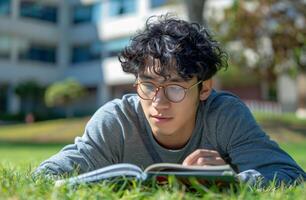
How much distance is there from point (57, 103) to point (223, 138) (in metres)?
28.3

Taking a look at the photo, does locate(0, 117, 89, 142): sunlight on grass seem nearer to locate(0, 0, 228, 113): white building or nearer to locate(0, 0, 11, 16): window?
locate(0, 0, 228, 113): white building

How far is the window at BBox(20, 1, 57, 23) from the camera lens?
35.0 meters

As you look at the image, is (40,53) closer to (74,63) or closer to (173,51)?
(74,63)

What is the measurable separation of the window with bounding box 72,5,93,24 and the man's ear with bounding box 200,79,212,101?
3422 centimetres

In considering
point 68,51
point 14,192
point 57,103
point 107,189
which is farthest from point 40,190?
point 68,51

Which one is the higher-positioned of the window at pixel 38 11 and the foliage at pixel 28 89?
the window at pixel 38 11

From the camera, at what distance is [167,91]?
249 cm

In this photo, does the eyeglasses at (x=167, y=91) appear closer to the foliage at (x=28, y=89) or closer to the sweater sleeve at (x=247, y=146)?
the sweater sleeve at (x=247, y=146)

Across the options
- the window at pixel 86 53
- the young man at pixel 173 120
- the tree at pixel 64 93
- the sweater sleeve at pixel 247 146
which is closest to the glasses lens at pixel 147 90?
the young man at pixel 173 120

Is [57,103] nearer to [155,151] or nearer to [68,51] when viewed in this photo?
[68,51]

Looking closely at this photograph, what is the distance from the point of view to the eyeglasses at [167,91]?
98.1 inches

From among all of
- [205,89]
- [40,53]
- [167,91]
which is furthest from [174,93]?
[40,53]

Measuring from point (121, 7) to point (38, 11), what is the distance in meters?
5.84

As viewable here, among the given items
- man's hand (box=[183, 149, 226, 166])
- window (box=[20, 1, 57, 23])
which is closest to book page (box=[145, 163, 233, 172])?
man's hand (box=[183, 149, 226, 166])
